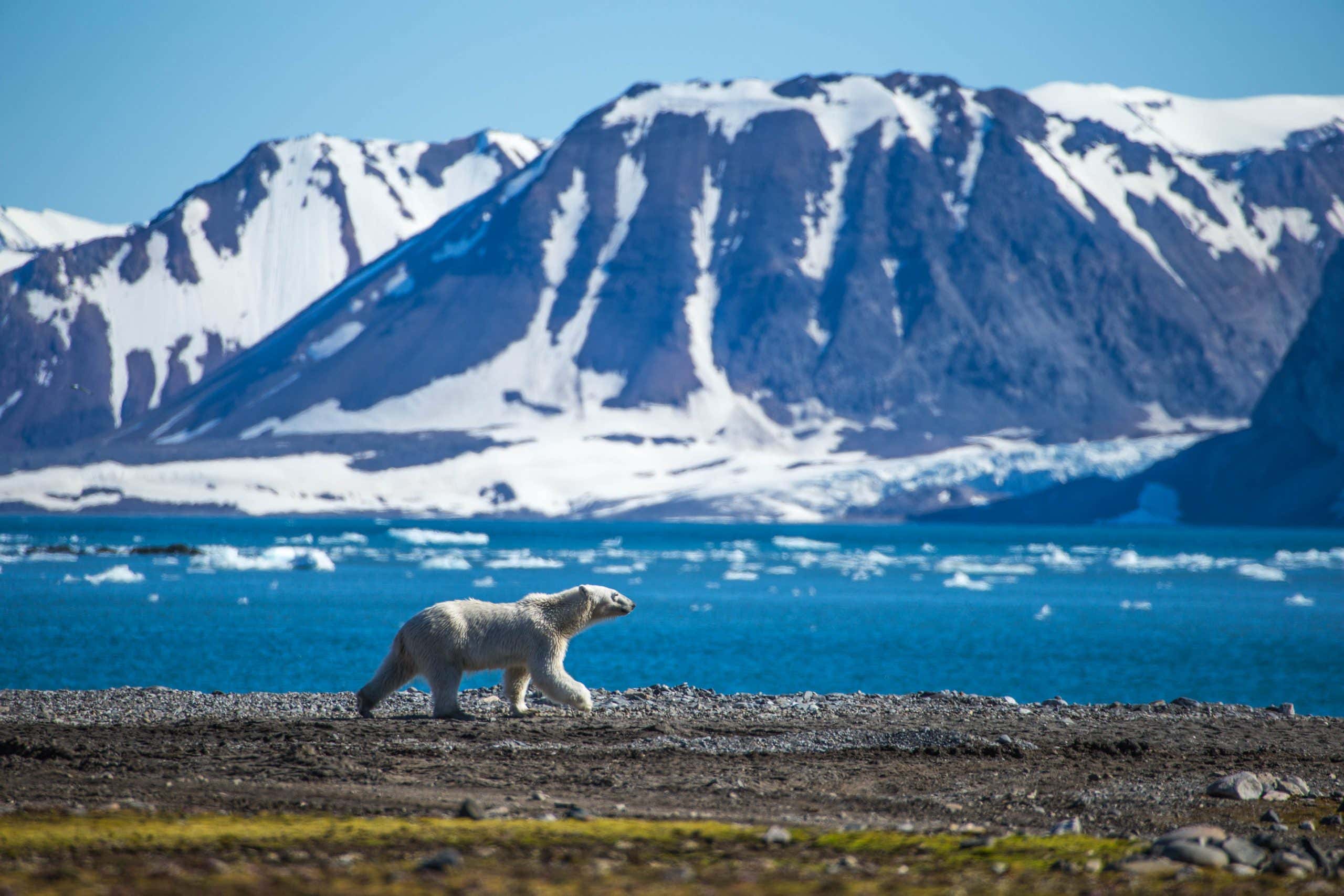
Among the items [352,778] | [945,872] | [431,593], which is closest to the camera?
[945,872]

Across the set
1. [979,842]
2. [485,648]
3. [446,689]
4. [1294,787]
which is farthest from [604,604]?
[979,842]

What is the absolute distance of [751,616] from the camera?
60781 millimetres

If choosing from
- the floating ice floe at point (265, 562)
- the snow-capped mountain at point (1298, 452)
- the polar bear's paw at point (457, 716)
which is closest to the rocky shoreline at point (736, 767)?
the polar bear's paw at point (457, 716)

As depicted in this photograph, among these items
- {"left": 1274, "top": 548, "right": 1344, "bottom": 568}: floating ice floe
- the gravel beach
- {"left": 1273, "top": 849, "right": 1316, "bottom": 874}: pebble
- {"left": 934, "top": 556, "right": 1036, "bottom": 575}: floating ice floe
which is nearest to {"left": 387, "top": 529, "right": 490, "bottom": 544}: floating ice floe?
{"left": 934, "top": 556, "right": 1036, "bottom": 575}: floating ice floe

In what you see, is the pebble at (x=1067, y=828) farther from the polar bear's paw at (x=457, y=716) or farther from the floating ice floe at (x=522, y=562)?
the floating ice floe at (x=522, y=562)

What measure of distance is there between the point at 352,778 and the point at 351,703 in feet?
25.0

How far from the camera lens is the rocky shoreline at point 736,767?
13.8m

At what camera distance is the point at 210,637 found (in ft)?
154

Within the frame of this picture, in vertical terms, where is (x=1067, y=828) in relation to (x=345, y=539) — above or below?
above

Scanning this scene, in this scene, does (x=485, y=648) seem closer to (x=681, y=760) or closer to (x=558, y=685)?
(x=558, y=685)

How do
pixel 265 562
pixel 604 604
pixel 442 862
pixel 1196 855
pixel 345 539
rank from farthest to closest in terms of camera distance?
1. pixel 345 539
2. pixel 265 562
3. pixel 604 604
4. pixel 1196 855
5. pixel 442 862

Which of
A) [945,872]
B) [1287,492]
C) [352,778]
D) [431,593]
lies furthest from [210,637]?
[1287,492]

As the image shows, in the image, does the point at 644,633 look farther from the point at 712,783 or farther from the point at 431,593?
the point at 712,783

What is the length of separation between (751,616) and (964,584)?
25.6m
